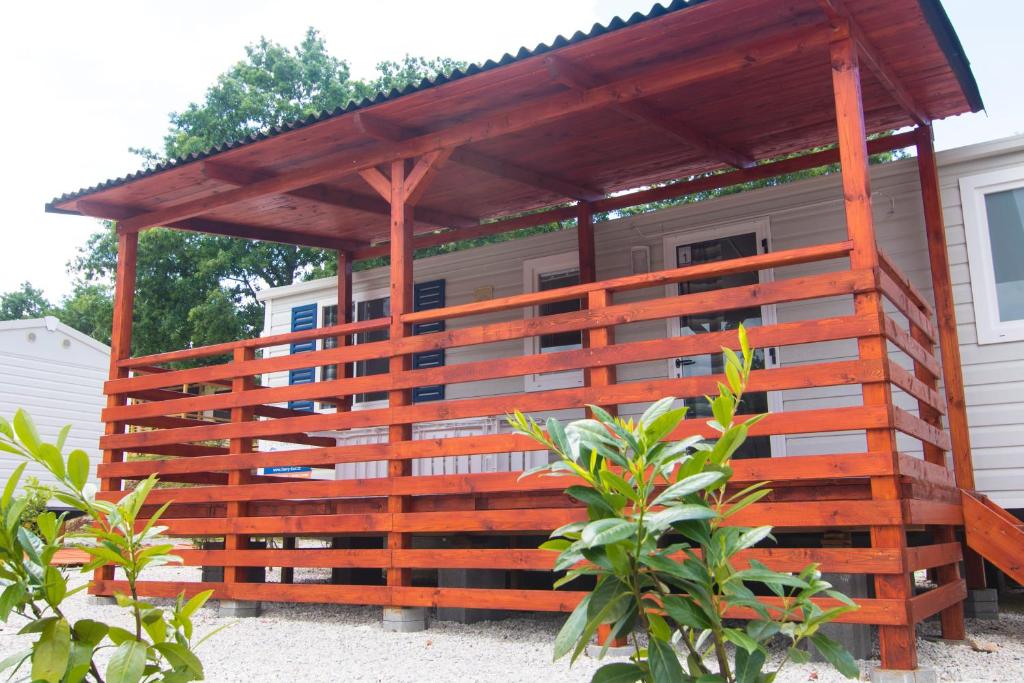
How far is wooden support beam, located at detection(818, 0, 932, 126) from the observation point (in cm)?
465

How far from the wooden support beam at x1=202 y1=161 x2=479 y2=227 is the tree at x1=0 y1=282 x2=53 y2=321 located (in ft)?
121

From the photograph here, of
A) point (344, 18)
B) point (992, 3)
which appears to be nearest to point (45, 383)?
point (344, 18)

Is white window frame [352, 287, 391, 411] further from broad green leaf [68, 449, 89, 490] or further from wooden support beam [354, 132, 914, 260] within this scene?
broad green leaf [68, 449, 89, 490]

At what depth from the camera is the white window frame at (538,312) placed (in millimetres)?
7859

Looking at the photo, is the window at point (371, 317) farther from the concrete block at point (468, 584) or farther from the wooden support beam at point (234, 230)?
the concrete block at point (468, 584)

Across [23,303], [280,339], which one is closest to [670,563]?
[280,339]

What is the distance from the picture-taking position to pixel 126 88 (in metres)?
67.2

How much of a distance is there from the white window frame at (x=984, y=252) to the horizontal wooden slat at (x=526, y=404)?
90.0 inches

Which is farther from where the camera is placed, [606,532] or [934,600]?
[934,600]

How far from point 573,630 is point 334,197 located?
22.9ft

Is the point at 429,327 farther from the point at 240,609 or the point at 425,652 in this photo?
the point at 425,652

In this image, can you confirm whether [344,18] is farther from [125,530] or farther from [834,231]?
[125,530]

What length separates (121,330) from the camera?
772 cm

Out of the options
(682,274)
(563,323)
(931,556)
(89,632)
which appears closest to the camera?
(89,632)
